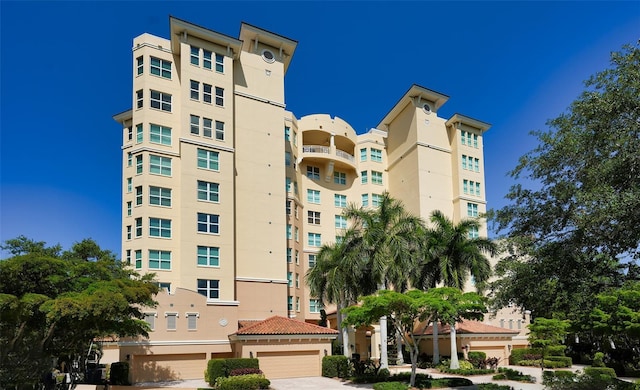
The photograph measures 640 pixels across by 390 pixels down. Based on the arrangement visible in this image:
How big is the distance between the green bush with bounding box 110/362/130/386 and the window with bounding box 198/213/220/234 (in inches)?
445

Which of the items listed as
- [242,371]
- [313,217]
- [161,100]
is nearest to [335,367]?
[242,371]

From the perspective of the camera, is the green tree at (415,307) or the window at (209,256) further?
the window at (209,256)

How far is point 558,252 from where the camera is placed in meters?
15.4

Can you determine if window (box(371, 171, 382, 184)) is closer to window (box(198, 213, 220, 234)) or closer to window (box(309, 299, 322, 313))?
window (box(309, 299, 322, 313))

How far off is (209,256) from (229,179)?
20.9 ft

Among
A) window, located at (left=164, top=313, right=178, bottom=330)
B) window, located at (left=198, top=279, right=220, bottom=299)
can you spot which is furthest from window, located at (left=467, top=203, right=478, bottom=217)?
window, located at (left=164, top=313, right=178, bottom=330)

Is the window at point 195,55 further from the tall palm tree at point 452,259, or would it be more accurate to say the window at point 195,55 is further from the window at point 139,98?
the tall palm tree at point 452,259

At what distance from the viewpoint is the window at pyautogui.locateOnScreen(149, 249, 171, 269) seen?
118 feet

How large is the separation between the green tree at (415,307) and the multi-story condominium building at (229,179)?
10.4 m

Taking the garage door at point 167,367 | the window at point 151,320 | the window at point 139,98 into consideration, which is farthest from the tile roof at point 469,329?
the window at point 139,98

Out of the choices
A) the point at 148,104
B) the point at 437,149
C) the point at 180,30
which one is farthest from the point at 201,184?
the point at 437,149

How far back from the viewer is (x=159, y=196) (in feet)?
124

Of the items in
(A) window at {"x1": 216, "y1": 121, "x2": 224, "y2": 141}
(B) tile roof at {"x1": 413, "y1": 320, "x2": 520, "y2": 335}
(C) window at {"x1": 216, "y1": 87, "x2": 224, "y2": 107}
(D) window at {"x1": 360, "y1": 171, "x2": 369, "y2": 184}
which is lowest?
(B) tile roof at {"x1": 413, "y1": 320, "x2": 520, "y2": 335}

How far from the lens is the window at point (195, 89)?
40.0 meters
